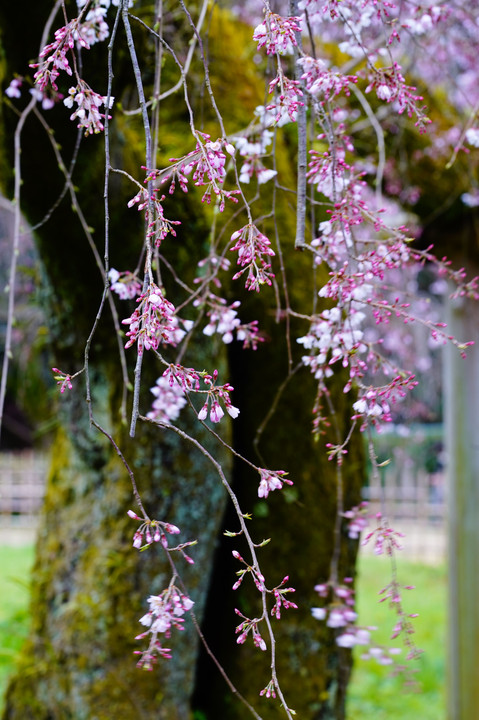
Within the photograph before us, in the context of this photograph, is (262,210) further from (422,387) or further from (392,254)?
(422,387)

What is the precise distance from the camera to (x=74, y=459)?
214cm

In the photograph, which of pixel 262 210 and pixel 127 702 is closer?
pixel 127 702

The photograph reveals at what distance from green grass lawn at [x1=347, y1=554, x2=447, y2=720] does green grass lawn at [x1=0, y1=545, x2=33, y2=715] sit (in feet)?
6.28

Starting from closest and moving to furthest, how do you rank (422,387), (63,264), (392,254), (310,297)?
(392,254) → (63,264) → (310,297) → (422,387)

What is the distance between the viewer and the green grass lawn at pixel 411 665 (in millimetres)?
3789

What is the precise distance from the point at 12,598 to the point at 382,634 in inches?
127

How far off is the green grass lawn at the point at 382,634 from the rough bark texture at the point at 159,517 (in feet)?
1.09

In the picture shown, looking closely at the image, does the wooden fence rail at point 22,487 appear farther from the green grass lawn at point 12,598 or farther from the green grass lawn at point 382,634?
the green grass lawn at point 382,634

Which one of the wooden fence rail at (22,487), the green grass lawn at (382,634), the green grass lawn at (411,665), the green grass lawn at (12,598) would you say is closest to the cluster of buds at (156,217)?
the green grass lawn at (382,634)

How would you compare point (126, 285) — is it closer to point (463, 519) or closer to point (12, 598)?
point (463, 519)

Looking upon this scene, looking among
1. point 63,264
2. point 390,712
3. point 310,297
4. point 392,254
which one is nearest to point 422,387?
point 390,712

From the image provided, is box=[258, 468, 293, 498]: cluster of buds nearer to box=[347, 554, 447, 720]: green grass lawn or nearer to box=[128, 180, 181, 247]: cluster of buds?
box=[128, 180, 181, 247]: cluster of buds

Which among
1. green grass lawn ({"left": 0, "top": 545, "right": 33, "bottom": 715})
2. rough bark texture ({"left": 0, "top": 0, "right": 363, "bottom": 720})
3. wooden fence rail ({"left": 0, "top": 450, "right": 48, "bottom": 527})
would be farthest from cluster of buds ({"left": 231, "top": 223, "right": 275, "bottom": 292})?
wooden fence rail ({"left": 0, "top": 450, "right": 48, "bottom": 527})

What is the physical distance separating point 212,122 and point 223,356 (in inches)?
28.6
